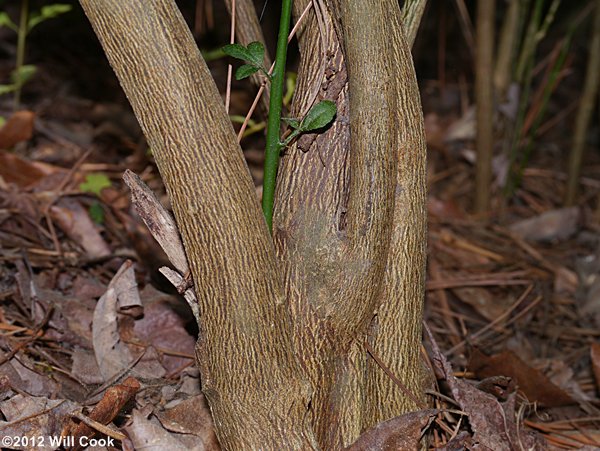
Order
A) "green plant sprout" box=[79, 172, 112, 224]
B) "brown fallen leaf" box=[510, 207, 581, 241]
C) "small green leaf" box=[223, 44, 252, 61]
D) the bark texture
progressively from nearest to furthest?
the bark texture < "small green leaf" box=[223, 44, 252, 61] < "green plant sprout" box=[79, 172, 112, 224] < "brown fallen leaf" box=[510, 207, 581, 241]

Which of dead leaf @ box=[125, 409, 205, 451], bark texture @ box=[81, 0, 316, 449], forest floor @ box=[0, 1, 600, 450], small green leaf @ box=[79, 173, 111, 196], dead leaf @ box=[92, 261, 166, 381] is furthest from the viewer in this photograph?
small green leaf @ box=[79, 173, 111, 196]

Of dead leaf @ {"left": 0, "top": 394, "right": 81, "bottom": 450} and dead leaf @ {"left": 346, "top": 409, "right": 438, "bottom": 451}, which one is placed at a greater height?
dead leaf @ {"left": 0, "top": 394, "right": 81, "bottom": 450}

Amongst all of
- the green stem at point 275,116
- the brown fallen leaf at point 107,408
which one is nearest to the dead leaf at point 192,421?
the brown fallen leaf at point 107,408

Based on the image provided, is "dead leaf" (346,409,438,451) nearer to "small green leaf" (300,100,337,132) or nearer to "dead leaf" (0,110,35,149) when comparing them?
"small green leaf" (300,100,337,132)

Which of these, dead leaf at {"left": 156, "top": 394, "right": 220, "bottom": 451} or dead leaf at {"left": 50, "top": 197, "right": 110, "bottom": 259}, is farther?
dead leaf at {"left": 50, "top": 197, "right": 110, "bottom": 259}

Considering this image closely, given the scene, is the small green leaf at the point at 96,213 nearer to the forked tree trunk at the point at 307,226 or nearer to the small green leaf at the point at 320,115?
the forked tree trunk at the point at 307,226

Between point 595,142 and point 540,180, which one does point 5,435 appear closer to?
point 540,180

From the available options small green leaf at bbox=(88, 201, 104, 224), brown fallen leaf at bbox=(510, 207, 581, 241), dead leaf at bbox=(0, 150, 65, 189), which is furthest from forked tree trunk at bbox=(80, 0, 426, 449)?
brown fallen leaf at bbox=(510, 207, 581, 241)
